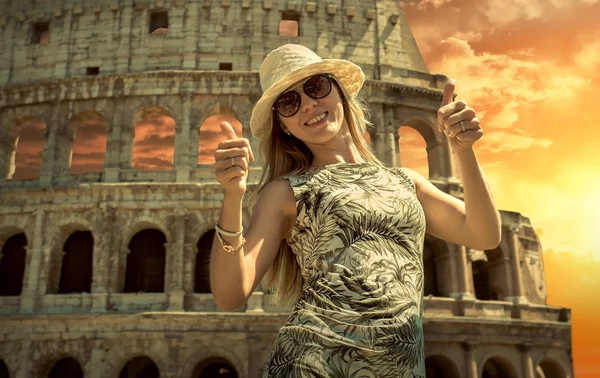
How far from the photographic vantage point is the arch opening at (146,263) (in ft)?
60.1

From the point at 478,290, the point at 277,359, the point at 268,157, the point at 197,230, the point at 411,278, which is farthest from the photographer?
the point at 478,290

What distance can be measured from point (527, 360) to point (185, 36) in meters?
17.2

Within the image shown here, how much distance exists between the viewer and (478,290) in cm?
2117

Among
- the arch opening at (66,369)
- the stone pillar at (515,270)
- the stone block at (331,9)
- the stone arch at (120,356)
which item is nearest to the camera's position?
the stone arch at (120,356)

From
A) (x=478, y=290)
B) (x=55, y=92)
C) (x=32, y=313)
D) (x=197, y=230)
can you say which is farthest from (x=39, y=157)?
(x=478, y=290)

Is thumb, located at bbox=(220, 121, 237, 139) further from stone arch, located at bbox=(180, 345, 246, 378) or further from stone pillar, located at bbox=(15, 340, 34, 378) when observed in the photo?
→ stone pillar, located at bbox=(15, 340, 34, 378)

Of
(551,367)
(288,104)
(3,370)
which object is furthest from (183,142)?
(288,104)

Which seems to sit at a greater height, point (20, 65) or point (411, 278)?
point (20, 65)

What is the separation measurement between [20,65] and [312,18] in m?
11.7

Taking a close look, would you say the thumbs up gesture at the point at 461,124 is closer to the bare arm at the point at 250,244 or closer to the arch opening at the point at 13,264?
the bare arm at the point at 250,244

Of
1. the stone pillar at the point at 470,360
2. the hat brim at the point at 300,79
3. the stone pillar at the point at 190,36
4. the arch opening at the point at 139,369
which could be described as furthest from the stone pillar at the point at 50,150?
the hat brim at the point at 300,79

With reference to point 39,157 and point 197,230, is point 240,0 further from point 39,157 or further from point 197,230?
point 39,157

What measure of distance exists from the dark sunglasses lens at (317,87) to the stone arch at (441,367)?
16710 mm

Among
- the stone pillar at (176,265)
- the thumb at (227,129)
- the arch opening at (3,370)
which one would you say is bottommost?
the thumb at (227,129)
